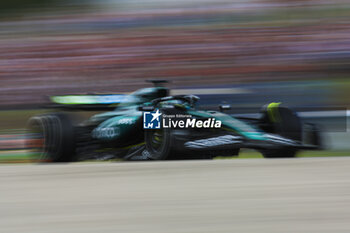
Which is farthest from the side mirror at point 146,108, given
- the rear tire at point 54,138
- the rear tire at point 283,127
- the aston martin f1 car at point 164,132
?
the rear tire at point 283,127

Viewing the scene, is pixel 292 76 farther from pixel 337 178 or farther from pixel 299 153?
pixel 337 178

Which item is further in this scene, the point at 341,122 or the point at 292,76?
the point at 292,76

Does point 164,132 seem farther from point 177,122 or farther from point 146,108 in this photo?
point 146,108

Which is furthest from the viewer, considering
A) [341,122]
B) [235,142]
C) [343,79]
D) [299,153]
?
[343,79]

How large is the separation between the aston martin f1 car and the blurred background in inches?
78.8

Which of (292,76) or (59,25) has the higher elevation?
(59,25)

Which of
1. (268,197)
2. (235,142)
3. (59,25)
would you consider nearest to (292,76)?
(235,142)

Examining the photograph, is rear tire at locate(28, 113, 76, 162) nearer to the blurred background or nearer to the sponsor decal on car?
the sponsor decal on car

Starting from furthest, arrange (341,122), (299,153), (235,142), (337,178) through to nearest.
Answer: (341,122) < (299,153) < (235,142) < (337,178)

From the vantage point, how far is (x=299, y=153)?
4.04 m

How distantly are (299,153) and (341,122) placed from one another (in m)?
1.13

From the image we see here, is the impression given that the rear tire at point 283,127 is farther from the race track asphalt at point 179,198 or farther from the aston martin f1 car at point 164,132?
the race track asphalt at point 179,198

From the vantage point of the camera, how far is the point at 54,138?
159 inches

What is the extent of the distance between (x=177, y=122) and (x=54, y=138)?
1.09m
